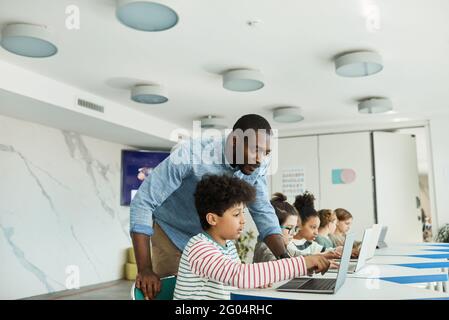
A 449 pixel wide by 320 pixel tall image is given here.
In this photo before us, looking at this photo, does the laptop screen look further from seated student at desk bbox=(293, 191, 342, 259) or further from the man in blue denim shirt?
seated student at desk bbox=(293, 191, 342, 259)

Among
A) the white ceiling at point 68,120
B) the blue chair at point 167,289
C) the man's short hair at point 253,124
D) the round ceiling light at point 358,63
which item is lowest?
the blue chair at point 167,289

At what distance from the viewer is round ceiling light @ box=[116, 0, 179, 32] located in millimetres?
2855

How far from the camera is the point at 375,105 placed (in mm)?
5484

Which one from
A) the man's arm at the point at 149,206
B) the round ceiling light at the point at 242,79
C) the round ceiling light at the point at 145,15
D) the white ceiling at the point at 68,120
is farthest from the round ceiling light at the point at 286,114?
the man's arm at the point at 149,206

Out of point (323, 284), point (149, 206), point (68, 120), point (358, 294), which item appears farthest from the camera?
point (68, 120)

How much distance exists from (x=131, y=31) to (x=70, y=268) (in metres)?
3.86

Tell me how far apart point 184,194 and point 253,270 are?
0.62 meters

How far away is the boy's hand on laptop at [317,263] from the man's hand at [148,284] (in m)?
0.53

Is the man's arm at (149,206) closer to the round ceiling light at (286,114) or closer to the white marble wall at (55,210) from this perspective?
the white marble wall at (55,210)

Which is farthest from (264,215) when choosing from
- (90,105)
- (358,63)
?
(90,105)

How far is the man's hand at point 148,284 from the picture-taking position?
1.49 meters

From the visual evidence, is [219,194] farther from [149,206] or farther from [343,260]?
[343,260]

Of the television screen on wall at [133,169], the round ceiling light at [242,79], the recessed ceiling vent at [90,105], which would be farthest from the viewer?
the television screen on wall at [133,169]
